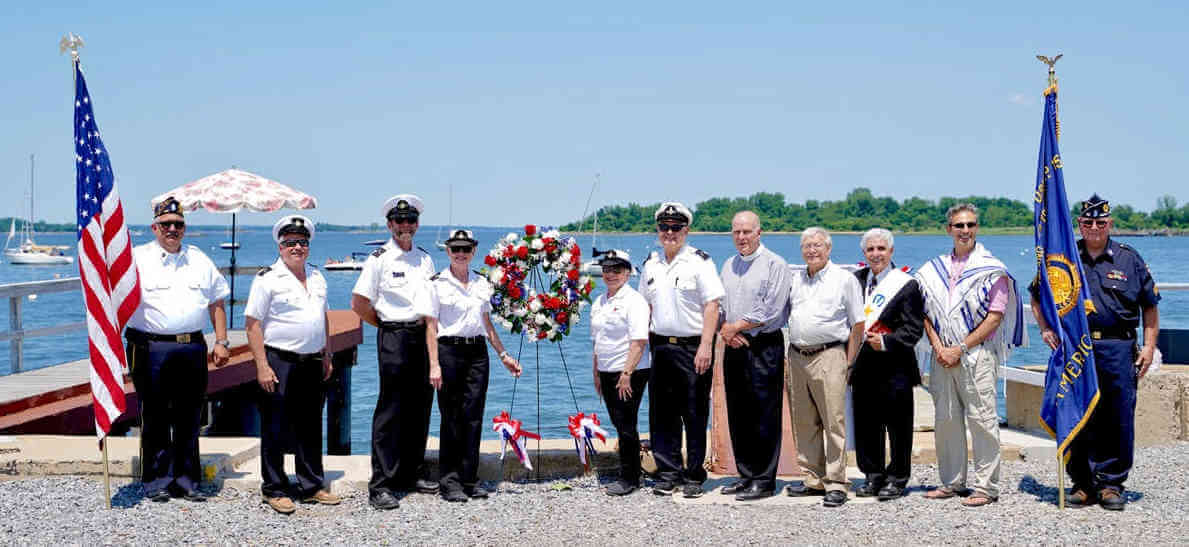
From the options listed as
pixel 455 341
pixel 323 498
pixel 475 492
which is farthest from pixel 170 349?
pixel 475 492

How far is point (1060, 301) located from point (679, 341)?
2354 mm

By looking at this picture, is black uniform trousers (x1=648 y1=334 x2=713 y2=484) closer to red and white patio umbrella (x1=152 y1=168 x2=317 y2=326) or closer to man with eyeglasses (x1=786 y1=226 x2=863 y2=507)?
man with eyeglasses (x1=786 y1=226 x2=863 y2=507)

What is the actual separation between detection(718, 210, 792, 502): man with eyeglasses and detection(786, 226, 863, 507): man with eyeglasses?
4.9 inches

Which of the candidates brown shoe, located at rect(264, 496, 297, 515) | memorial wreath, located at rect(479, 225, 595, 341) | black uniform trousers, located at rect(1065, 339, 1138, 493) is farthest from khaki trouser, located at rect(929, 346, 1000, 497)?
brown shoe, located at rect(264, 496, 297, 515)

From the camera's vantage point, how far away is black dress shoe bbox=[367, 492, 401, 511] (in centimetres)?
654

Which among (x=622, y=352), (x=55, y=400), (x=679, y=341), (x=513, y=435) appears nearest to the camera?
(x=679, y=341)

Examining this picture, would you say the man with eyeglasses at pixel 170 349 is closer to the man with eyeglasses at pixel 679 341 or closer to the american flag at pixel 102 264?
the american flag at pixel 102 264

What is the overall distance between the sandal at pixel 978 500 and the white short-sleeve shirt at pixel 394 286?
3507mm

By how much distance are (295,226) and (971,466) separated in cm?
484

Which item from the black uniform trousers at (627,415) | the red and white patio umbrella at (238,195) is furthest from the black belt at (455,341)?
the red and white patio umbrella at (238,195)

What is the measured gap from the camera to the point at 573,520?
6.27 meters

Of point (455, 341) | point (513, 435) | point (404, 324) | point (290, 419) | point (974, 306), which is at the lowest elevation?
point (513, 435)

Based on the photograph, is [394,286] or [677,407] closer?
[394,286]

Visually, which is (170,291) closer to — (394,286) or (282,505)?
(394,286)
